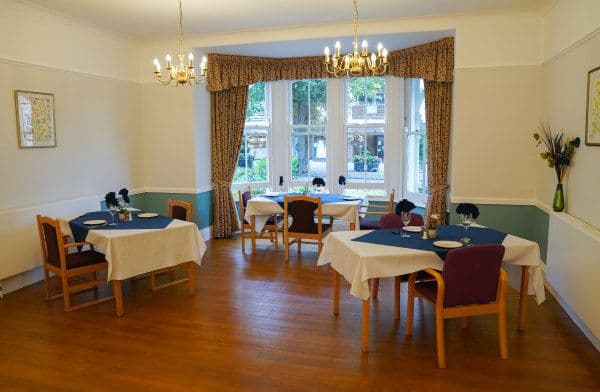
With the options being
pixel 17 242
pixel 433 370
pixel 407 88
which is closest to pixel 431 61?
pixel 407 88

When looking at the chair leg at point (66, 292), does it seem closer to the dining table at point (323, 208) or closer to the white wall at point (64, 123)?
the white wall at point (64, 123)

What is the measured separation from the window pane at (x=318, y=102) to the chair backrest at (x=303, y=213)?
7.20ft

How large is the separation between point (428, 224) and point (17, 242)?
4121 millimetres

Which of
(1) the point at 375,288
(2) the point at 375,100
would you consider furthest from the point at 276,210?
(2) the point at 375,100

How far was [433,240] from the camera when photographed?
12.1 ft

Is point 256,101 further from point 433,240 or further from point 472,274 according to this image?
point 472,274

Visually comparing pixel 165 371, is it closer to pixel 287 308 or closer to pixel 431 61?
pixel 287 308

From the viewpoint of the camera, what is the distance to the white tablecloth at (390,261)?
327cm

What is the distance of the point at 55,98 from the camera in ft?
17.2

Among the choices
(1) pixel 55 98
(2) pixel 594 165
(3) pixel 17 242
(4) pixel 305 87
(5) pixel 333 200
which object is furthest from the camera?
(4) pixel 305 87

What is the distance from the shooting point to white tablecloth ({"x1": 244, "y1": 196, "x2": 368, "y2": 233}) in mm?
5781

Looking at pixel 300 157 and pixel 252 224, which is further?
pixel 300 157

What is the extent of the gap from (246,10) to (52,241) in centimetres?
321

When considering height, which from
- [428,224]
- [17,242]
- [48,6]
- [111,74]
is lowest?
[17,242]
